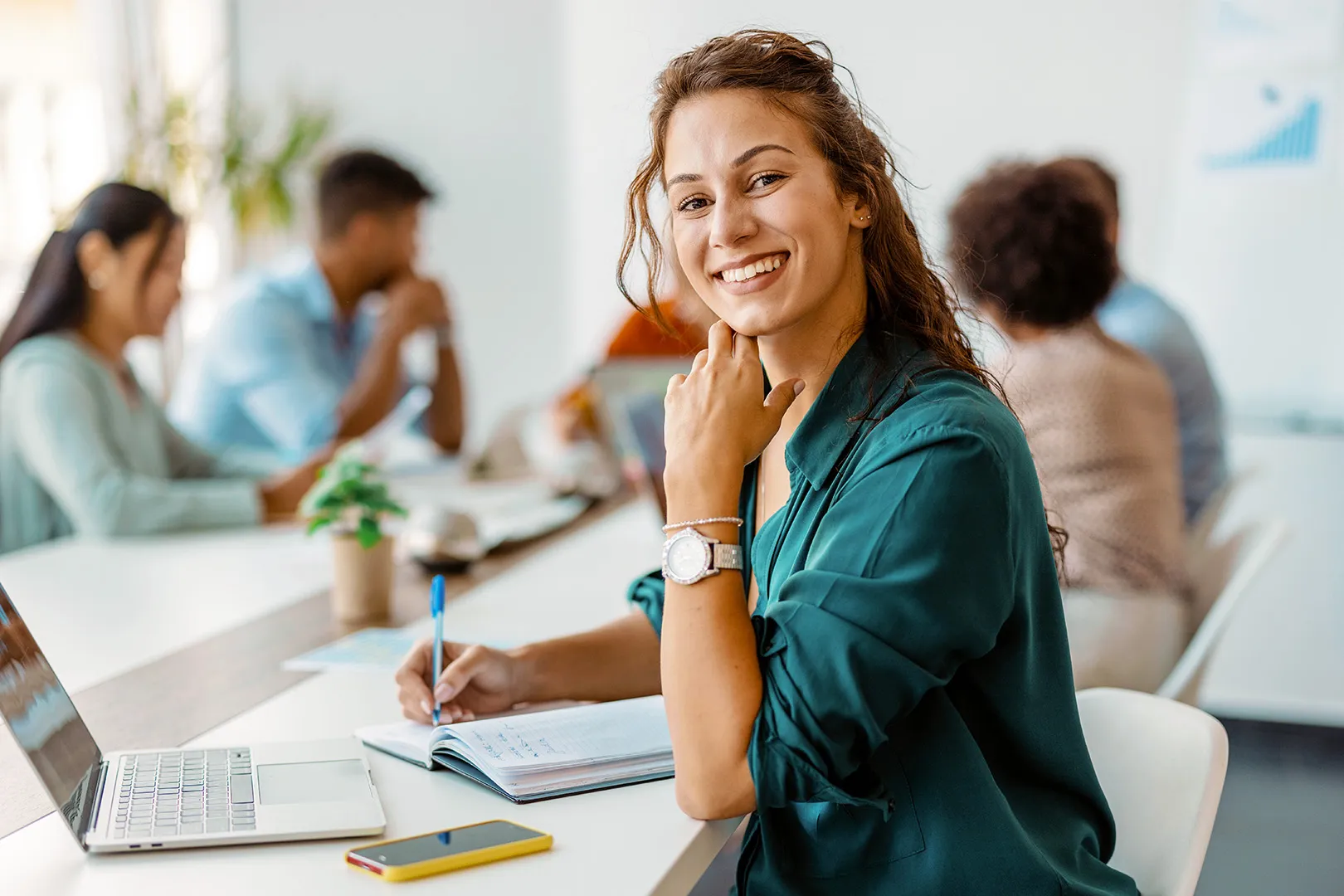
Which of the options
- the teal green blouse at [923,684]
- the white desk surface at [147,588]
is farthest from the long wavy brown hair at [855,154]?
the white desk surface at [147,588]

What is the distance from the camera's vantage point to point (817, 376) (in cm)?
133

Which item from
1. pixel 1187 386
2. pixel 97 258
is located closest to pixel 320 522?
pixel 97 258

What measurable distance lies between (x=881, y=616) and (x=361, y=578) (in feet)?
3.60

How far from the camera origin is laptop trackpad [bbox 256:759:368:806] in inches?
45.3

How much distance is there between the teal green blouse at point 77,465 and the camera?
2.46 m

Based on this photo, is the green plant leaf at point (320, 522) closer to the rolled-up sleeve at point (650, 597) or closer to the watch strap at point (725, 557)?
the rolled-up sleeve at point (650, 597)

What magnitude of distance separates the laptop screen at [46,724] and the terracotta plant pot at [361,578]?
73cm

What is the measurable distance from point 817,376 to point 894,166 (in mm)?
229

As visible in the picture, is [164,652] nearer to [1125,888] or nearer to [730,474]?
[730,474]

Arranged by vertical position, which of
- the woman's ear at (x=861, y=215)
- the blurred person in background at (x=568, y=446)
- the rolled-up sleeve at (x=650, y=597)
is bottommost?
the blurred person in background at (x=568, y=446)

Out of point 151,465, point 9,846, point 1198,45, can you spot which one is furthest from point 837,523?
point 1198,45

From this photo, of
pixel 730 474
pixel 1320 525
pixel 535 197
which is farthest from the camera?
pixel 535 197

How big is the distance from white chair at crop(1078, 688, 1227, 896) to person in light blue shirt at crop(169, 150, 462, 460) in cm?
259

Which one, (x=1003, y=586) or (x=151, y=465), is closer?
(x=1003, y=586)
